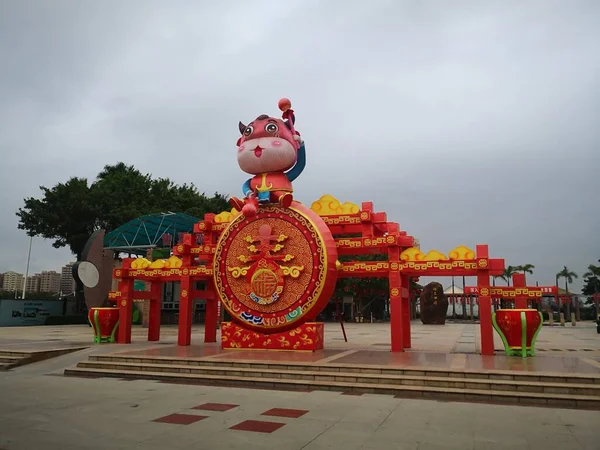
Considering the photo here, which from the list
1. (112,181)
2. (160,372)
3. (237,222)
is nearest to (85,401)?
(160,372)

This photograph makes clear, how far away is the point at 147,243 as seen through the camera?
3359 centimetres

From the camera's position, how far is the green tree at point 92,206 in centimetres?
3409

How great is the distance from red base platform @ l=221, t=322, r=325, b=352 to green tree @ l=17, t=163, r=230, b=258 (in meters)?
23.9

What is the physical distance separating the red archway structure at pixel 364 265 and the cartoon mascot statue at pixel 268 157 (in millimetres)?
1118

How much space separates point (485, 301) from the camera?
Result: 1162 centimetres

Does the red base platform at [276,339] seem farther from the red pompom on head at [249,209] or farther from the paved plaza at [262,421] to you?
the paved plaza at [262,421]

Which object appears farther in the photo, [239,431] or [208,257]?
[208,257]

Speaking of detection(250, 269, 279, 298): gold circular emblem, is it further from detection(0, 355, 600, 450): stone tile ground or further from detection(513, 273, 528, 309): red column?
detection(513, 273, 528, 309): red column

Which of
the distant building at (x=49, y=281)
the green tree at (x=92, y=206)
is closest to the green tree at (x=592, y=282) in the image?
the green tree at (x=92, y=206)

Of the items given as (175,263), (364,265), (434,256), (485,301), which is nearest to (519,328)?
(485,301)

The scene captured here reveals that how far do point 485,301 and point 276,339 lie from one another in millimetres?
5256

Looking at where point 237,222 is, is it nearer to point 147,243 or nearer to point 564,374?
point 564,374

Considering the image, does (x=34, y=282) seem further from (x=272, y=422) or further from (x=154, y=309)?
(x=272, y=422)

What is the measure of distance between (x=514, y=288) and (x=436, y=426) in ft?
24.8
